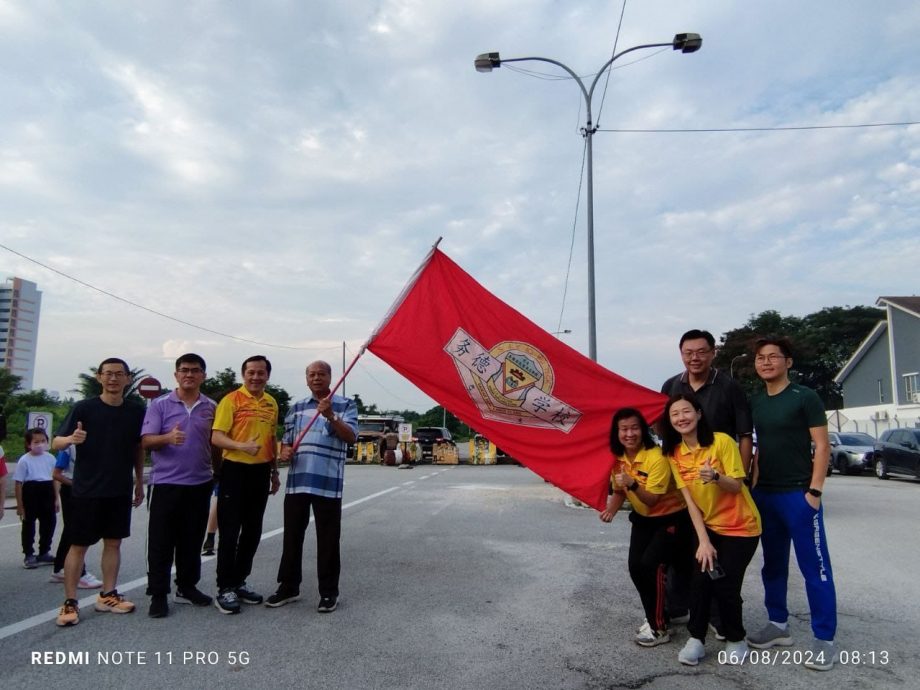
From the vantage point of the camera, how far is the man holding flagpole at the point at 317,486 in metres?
5.15

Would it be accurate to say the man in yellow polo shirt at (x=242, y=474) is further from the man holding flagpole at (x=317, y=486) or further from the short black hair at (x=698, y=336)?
the short black hair at (x=698, y=336)

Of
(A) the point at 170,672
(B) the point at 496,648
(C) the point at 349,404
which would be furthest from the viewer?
(C) the point at 349,404

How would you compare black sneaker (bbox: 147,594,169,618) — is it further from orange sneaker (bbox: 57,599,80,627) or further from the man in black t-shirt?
orange sneaker (bbox: 57,599,80,627)

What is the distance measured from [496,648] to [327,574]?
152 centimetres

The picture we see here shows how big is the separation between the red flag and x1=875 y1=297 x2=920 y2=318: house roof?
3494cm

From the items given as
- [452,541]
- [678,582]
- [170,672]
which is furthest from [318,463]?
[452,541]

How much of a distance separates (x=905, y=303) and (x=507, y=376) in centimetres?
3692

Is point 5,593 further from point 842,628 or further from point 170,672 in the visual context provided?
point 842,628

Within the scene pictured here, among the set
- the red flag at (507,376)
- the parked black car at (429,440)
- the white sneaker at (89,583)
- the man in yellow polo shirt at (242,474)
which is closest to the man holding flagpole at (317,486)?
the man in yellow polo shirt at (242,474)

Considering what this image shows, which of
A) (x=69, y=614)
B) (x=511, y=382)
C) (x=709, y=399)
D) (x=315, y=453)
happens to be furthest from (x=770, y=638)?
(x=69, y=614)

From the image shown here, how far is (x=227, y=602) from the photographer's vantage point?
4.97 metres

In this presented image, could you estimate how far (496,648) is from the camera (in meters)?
4.27

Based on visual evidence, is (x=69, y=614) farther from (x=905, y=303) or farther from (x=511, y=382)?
(x=905, y=303)

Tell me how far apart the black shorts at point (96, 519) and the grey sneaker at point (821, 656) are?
4.89 metres
